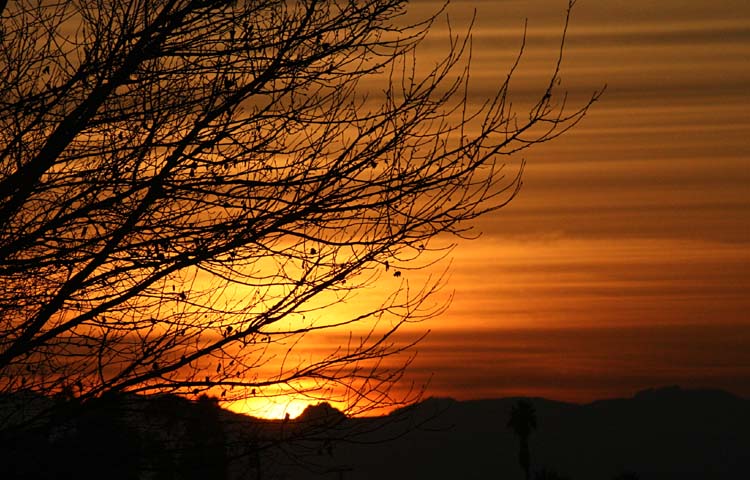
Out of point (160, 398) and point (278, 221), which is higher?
point (278, 221)

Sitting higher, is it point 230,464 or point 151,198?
point 151,198

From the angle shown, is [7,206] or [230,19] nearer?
[7,206]

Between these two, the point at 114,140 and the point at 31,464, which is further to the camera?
the point at 114,140

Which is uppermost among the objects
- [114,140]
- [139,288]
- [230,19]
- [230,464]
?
[230,19]

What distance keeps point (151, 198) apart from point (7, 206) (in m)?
0.80

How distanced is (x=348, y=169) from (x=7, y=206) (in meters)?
1.92

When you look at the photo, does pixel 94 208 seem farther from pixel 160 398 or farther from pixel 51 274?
pixel 160 398

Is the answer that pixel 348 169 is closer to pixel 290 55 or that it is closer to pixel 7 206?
pixel 290 55

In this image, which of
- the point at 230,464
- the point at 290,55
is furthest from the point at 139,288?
the point at 290,55

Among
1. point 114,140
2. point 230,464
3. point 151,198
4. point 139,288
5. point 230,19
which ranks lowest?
point 230,464

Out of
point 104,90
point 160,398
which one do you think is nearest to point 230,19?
point 104,90

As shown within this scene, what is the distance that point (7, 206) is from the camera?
680 centimetres

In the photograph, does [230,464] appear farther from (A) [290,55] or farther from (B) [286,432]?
(A) [290,55]

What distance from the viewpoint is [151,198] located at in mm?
6789
